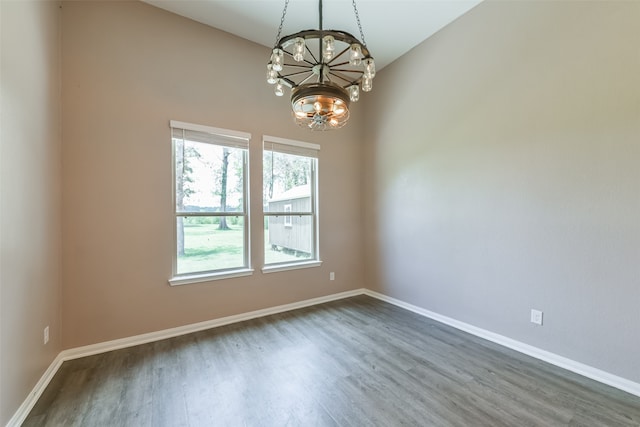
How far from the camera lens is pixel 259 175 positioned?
347 cm

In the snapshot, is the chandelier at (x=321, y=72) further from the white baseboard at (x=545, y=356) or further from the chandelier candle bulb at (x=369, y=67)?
the white baseboard at (x=545, y=356)

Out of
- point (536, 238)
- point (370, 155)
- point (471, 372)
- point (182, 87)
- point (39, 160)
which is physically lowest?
point (471, 372)

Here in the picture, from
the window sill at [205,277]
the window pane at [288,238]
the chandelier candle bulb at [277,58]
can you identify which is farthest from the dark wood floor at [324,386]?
the chandelier candle bulb at [277,58]

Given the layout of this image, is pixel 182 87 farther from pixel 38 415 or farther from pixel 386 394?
pixel 386 394

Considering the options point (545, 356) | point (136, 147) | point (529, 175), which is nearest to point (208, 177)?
point (136, 147)

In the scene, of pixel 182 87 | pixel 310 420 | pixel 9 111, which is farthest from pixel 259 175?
pixel 310 420

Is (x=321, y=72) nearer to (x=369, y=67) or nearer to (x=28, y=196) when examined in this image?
(x=369, y=67)

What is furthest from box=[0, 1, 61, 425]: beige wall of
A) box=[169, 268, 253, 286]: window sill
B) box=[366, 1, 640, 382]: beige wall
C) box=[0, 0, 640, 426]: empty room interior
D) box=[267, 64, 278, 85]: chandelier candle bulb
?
box=[366, 1, 640, 382]: beige wall

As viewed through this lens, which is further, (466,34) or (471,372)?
A: (466,34)

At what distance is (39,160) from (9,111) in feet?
1.64

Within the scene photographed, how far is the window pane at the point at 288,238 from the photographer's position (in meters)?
3.62

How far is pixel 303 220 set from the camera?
3977mm

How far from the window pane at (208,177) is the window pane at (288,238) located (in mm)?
528

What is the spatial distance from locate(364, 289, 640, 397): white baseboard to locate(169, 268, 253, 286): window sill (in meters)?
2.34
